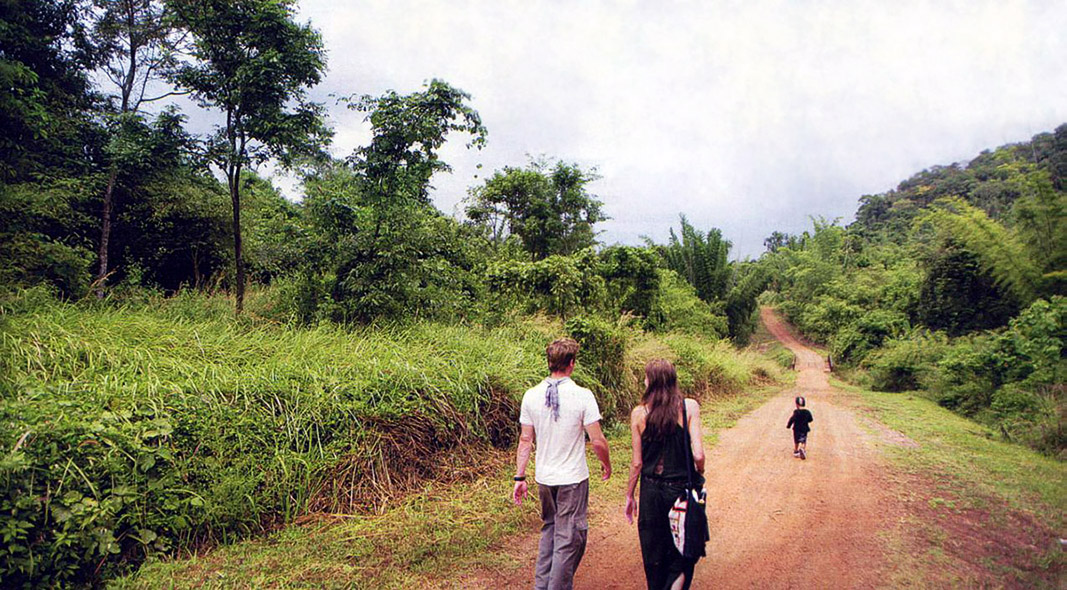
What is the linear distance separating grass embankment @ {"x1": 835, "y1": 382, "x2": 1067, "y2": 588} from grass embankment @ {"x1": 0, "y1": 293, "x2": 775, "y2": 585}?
358 cm

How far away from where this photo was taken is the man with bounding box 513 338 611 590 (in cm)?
303

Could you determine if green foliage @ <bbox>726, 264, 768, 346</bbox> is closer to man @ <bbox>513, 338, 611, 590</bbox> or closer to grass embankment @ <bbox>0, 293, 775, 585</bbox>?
grass embankment @ <bbox>0, 293, 775, 585</bbox>

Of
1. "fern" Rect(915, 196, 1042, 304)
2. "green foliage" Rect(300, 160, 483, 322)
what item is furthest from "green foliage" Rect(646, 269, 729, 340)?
"green foliage" Rect(300, 160, 483, 322)

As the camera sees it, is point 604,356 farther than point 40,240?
Yes

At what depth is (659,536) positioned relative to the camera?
3000 millimetres

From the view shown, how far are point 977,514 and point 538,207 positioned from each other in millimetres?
15303

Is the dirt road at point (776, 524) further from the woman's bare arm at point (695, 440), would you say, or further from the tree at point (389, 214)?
the tree at point (389, 214)

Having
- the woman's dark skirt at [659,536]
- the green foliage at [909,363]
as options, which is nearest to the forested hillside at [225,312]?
the woman's dark skirt at [659,536]

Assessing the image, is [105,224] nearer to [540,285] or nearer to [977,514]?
[540,285]

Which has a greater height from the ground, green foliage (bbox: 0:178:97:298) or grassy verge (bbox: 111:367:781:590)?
green foliage (bbox: 0:178:97:298)

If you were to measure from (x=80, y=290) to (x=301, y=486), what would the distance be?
6144mm

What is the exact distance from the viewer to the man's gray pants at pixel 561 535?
3.00 meters

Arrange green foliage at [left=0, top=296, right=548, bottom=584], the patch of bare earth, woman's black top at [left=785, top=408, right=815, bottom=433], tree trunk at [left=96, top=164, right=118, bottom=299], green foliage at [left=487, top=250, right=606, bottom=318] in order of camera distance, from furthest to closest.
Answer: green foliage at [left=487, top=250, right=606, bottom=318]
tree trunk at [left=96, top=164, right=118, bottom=299]
woman's black top at [left=785, top=408, right=815, bottom=433]
the patch of bare earth
green foliage at [left=0, top=296, right=548, bottom=584]

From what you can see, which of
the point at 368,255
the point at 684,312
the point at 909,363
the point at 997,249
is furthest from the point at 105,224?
the point at 909,363
